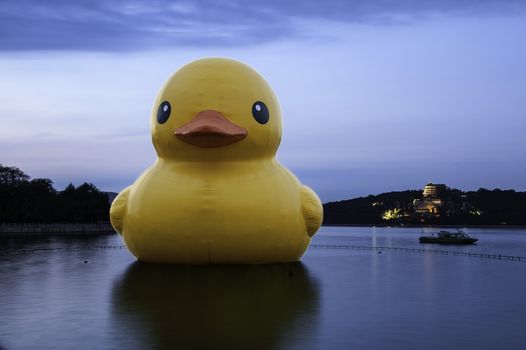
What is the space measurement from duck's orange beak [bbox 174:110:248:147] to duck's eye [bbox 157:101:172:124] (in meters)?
1.13

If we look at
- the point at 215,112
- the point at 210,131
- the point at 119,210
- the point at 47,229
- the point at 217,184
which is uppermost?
the point at 215,112

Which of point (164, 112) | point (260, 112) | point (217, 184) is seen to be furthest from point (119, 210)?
point (260, 112)

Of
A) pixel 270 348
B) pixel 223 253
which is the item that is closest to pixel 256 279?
pixel 223 253

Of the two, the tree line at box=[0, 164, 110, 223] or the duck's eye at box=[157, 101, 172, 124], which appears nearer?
the duck's eye at box=[157, 101, 172, 124]

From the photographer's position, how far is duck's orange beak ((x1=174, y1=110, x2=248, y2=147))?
17.5 m

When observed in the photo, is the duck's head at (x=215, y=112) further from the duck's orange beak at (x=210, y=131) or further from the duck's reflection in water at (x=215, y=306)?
the duck's reflection in water at (x=215, y=306)

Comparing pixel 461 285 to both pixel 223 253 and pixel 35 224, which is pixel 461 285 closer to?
pixel 223 253

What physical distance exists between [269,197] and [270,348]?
385 inches

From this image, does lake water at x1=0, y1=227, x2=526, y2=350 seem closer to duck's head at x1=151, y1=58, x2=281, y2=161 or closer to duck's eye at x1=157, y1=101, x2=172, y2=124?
duck's head at x1=151, y1=58, x2=281, y2=161

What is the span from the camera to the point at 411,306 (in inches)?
535

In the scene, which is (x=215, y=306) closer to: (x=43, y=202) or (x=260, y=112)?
(x=260, y=112)

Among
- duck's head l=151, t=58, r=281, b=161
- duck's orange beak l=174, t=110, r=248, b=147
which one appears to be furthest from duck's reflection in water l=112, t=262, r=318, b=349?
duck's orange beak l=174, t=110, r=248, b=147

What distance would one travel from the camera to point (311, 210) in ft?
65.3

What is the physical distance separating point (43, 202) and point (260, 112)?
200 ft
